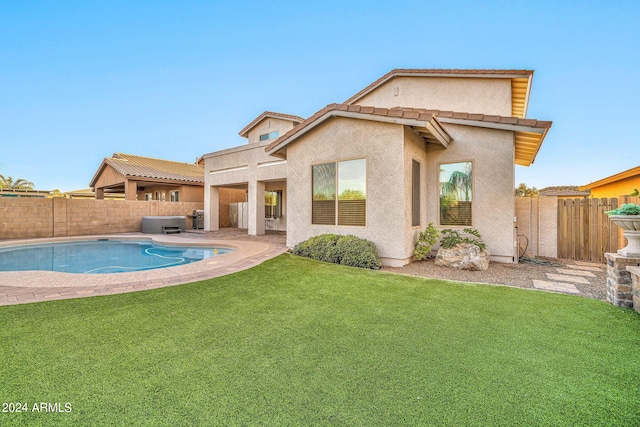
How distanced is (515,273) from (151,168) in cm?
2740

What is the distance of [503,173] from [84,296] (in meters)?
11.8

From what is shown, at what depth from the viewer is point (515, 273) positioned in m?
8.20

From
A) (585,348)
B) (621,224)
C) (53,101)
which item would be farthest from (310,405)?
(53,101)

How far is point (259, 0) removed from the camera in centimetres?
1522

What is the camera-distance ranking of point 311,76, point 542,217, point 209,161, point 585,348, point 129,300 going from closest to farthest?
Answer: point 585,348
point 129,300
point 542,217
point 209,161
point 311,76

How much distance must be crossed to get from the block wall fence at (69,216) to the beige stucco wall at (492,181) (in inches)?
778

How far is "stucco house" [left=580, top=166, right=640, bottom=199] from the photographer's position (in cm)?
1356

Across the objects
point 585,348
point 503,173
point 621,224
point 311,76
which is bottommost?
point 585,348

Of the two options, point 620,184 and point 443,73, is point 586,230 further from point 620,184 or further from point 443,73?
point 620,184

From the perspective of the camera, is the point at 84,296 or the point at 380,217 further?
the point at 380,217

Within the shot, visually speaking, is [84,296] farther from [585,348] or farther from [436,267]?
[436,267]

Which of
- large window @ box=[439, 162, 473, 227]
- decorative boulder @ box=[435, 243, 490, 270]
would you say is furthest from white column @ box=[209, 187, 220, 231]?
decorative boulder @ box=[435, 243, 490, 270]

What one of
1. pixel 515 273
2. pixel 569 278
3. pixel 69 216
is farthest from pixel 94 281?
pixel 69 216

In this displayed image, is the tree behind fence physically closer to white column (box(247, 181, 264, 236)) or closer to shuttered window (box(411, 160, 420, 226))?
shuttered window (box(411, 160, 420, 226))
